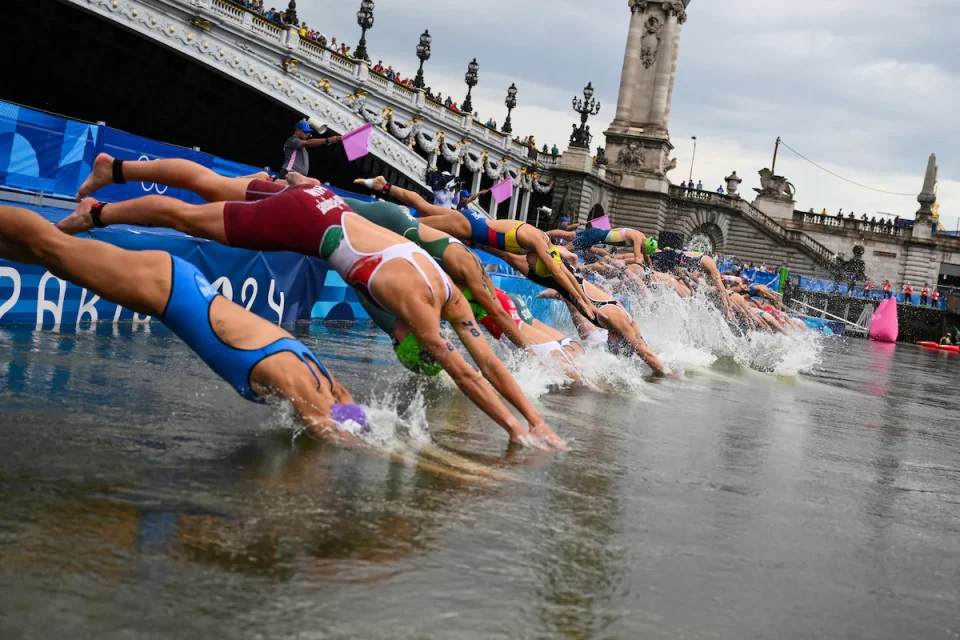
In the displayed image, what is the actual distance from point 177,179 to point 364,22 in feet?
141

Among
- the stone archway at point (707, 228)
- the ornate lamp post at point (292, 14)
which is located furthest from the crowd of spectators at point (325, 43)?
the stone archway at point (707, 228)

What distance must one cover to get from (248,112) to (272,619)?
3651cm

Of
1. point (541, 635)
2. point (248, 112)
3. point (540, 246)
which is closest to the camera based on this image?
point (541, 635)

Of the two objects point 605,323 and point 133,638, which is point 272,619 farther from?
point 605,323

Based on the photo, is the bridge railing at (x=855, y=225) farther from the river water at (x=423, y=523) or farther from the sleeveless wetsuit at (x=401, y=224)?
the sleeveless wetsuit at (x=401, y=224)

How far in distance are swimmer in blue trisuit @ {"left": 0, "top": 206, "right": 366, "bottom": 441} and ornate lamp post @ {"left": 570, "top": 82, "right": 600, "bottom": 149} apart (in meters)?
59.5

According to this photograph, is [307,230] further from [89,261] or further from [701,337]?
[701,337]

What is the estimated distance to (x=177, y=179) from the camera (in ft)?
23.4

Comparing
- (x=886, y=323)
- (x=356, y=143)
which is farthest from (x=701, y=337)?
(x=886, y=323)

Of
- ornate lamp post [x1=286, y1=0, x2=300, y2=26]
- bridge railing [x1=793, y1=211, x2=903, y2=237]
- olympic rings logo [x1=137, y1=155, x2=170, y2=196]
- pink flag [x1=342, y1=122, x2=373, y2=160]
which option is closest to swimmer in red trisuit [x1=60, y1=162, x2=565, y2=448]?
olympic rings logo [x1=137, y1=155, x2=170, y2=196]

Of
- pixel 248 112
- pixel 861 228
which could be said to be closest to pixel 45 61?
pixel 248 112

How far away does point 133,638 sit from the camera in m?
3.12

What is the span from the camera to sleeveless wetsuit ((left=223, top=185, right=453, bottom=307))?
6.64m

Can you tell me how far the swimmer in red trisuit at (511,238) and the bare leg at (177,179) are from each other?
2.71 m
